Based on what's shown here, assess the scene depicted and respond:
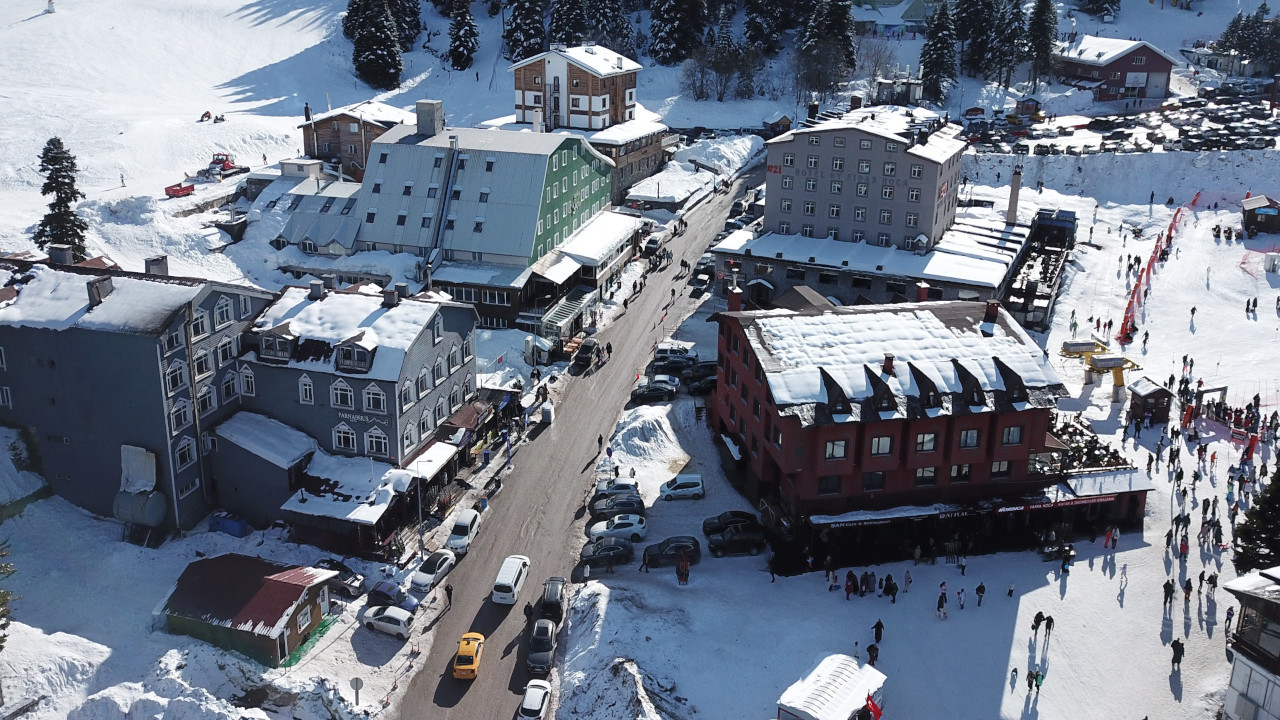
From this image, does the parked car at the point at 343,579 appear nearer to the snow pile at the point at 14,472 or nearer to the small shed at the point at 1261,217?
the snow pile at the point at 14,472

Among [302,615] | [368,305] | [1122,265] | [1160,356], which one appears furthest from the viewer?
[1122,265]

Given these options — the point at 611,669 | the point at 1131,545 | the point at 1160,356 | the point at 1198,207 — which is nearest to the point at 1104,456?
the point at 1131,545

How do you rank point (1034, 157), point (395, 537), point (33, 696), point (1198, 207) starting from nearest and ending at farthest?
point (33, 696) → point (395, 537) → point (1198, 207) → point (1034, 157)

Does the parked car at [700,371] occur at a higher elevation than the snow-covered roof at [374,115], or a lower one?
lower

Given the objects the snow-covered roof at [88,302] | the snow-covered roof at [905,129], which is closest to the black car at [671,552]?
the snow-covered roof at [88,302]

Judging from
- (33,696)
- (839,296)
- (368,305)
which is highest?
(368,305)

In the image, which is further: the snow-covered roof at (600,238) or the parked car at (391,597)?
the snow-covered roof at (600,238)

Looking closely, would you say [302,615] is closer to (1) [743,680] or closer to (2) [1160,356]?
(1) [743,680]

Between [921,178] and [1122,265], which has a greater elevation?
[921,178]
